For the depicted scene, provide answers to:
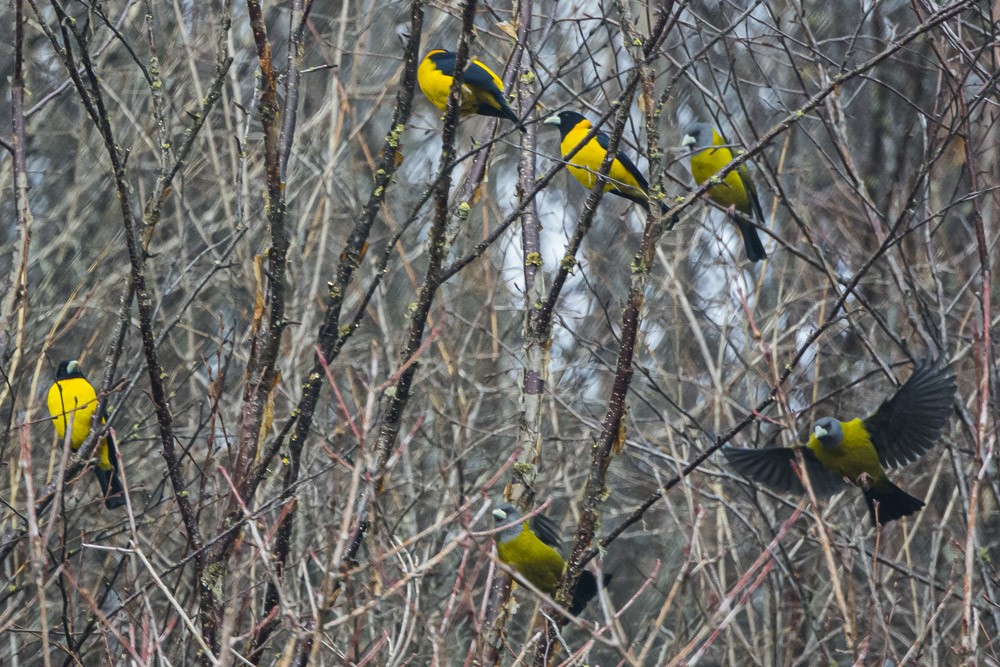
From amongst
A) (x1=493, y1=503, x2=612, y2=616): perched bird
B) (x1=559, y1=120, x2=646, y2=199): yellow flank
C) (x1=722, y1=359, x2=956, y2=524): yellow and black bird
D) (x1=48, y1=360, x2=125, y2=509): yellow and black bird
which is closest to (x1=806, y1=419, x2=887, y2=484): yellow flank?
(x1=722, y1=359, x2=956, y2=524): yellow and black bird

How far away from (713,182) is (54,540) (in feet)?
15.8

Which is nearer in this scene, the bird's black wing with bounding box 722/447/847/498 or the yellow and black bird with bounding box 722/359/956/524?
the yellow and black bird with bounding box 722/359/956/524

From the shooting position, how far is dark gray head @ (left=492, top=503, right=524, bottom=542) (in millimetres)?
4510

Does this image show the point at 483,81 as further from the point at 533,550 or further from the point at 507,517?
the point at 533,550

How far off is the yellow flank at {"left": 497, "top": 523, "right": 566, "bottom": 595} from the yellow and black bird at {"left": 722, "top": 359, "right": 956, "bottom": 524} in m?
0.94

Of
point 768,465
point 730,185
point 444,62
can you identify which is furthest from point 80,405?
point 730,185

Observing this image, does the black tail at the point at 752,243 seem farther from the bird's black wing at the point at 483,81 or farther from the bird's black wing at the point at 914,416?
the bird's black wing at the point at 483,81

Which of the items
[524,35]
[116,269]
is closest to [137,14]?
[116,269]

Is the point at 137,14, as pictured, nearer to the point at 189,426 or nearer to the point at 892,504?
the point at 189,426

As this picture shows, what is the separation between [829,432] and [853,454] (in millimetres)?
223

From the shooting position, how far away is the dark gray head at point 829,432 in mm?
4910

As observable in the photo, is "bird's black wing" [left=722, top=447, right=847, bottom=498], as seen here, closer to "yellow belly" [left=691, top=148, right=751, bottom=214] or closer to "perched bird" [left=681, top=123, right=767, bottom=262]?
"perched bird" [left=681, top=123, right=767, bottom=262]

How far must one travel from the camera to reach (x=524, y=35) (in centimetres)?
416

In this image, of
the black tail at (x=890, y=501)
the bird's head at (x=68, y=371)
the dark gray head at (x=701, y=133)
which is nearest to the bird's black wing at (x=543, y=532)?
the black tail at (x=890, y=501)
